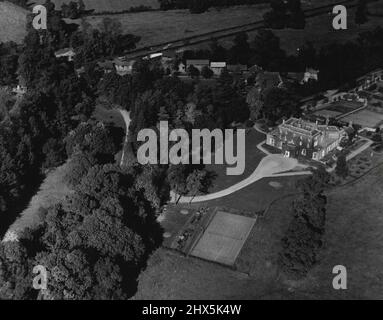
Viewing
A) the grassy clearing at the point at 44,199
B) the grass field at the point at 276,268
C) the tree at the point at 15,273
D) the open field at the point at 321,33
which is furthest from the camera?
the open field at the point at 321,33

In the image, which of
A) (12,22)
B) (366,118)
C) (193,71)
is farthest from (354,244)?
(12,22)

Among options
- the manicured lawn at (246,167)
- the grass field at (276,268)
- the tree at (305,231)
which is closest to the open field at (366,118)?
the manicured lawn at (246,167)

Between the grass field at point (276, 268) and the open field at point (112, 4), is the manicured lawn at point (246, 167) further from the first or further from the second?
the open field at point (112, 4)

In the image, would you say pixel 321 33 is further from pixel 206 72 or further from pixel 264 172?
pixel 264 172

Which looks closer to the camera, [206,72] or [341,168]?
[341,168]

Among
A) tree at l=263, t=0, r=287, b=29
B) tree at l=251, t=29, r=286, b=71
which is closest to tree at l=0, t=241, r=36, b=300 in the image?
tree at l=251, t=29, r=286, b=71

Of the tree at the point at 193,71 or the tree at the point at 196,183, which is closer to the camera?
the tree at the point at 196,183
